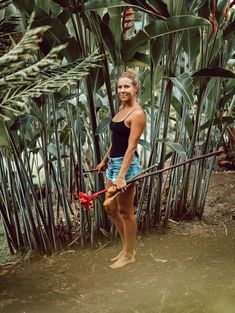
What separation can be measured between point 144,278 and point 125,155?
1.68 ft

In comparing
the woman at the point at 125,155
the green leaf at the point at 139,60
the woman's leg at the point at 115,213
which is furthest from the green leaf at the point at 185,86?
the woman's leg at the point at 115,213

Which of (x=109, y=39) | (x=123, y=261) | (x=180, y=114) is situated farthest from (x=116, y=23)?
(x=123, y=261)

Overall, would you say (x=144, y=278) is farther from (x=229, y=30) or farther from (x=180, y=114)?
(x=229, y=30)

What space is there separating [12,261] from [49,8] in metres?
1.18

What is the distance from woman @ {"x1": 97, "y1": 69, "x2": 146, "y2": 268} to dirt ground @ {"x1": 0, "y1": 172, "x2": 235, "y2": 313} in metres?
0.13

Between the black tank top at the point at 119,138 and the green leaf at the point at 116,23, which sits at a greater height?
the green leaf at the point at 116,23

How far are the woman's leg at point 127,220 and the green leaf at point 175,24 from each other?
0.62 m

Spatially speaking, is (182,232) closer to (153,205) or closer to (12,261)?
(153,205)

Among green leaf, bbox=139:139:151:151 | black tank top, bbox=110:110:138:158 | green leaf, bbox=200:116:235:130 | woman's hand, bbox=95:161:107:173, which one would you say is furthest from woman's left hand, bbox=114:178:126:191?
green leaf, bbox=200:116:235:130

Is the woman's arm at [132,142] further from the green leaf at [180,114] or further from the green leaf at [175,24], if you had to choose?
the green leaf at [180,114]

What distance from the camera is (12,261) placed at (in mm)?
2082

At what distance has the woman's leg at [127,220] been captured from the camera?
5.80 ft

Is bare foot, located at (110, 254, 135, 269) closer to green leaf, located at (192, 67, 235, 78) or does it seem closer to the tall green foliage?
the tall green foliage

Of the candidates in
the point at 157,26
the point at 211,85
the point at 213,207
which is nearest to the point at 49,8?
the point at 157,26
